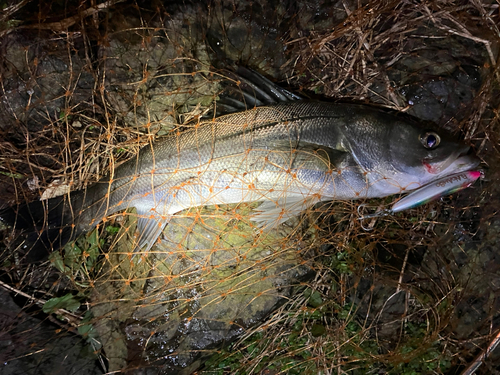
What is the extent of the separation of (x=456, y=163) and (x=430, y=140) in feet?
0.97

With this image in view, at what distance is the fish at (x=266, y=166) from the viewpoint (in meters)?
2.84

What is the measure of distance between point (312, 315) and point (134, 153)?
264 cm

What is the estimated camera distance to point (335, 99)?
131 inches

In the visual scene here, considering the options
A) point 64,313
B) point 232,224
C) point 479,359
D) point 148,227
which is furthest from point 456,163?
point 64,313

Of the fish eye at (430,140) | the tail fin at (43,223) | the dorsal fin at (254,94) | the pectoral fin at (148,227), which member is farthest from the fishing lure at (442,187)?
the tail fin at (43,223)

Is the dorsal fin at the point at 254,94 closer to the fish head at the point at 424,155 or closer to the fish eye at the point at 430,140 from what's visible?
the fish head at the point at 424,155

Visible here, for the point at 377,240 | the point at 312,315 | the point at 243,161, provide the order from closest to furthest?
the point at 243,161 → the point at 377,240 → the point at 312,315

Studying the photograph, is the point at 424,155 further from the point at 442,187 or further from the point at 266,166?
the point at 266,166

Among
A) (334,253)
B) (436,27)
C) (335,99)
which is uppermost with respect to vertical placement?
(436,27)

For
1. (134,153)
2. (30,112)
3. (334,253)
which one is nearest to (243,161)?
(134,153)

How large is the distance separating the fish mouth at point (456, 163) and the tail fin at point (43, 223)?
347 cm

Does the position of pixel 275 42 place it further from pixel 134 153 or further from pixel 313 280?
pixel 313 280

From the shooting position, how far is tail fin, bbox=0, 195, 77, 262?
2.92 metres

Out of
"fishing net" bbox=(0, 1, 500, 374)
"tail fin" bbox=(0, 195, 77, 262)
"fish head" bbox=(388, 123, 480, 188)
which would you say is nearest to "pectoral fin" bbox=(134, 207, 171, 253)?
"fishing net" bbox=(0, 1, 500, 374)
